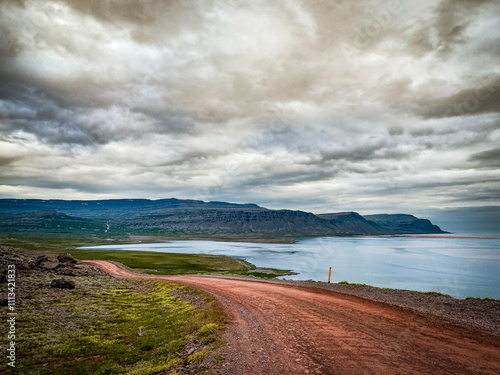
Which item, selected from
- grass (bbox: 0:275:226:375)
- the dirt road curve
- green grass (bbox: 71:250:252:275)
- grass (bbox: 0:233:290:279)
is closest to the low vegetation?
grass (bbox: 0:275:226:375)

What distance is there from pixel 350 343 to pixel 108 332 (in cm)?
1387

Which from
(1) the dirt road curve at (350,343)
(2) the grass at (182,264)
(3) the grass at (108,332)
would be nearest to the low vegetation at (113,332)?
(3) the grass at (108,332)

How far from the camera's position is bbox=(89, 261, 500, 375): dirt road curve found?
1002cm

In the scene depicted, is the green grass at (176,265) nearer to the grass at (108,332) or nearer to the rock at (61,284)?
the rock at (61,284)

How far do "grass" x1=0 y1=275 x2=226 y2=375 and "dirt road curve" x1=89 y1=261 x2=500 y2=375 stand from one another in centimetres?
215

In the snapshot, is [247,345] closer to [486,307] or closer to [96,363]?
[96,363]

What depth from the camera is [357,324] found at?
49.3ft

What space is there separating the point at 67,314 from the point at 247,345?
14.5m

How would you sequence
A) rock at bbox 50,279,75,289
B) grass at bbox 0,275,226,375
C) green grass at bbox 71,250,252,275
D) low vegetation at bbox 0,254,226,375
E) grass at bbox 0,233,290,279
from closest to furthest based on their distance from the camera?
1. low vegetation at bbox 0,254,226,375
2. grass at bbox 0,275,226,375
3. rock at bbox 50,279,75,289
4. grass at bbox 0,233,290,279
5. green grass at bbox 71,250,252,275

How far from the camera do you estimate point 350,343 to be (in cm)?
1220

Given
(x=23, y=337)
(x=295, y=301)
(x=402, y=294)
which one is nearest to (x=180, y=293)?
(x=295, y=301)

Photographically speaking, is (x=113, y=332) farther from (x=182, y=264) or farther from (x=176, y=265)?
(x=182, y=264)

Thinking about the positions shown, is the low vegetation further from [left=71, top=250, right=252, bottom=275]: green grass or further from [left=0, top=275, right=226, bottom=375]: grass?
[left=71, top=250, right=252, bottom=275]: green grass

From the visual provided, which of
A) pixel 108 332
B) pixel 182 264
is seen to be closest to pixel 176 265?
pixel 182 264
